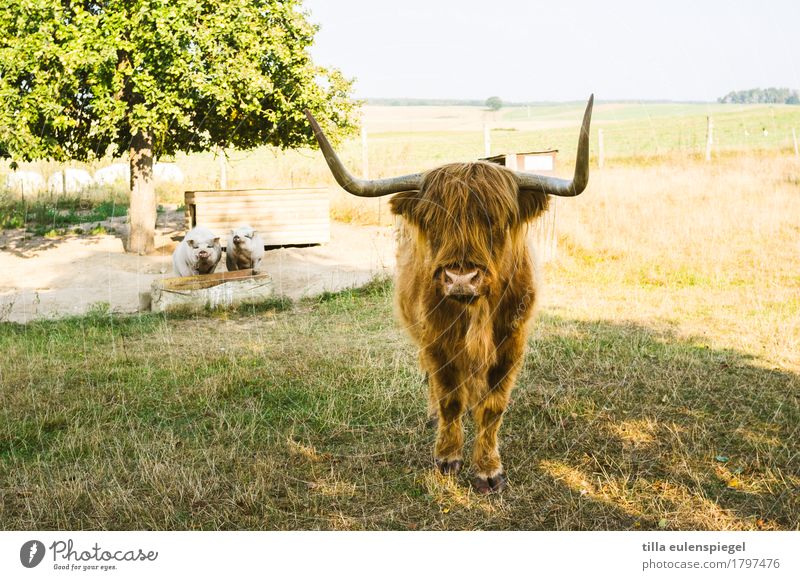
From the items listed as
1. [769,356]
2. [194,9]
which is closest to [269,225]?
[194,9]

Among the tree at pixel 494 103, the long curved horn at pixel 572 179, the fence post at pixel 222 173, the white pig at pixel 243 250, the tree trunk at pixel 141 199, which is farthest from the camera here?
the fence post at pixel 222 173

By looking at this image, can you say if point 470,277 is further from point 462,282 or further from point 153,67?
point 153,67

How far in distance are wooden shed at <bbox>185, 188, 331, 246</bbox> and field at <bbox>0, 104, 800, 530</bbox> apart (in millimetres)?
3512

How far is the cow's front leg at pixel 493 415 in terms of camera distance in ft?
10.3

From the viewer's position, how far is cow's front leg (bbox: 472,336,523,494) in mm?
3129

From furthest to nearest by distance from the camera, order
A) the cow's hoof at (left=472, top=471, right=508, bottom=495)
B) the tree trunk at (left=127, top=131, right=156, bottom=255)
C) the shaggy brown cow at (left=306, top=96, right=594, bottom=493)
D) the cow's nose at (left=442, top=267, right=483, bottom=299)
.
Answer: the tree trunk at (left=127, top=131, right=156, bottom=255)
the cow's hoof at (left=472, top=471, right=508, bottom=495)
the shaggy brown cow at (left=306, top=96, right=594, bottom=493)
the cow's nose at (left=442, top=267, right=483, bottom=299)

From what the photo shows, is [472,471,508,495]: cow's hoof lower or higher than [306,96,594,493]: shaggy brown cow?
lower

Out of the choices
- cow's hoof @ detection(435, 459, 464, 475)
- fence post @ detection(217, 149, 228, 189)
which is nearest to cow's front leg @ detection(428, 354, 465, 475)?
cow's hoof @ detection(435, 459, 464, 475)

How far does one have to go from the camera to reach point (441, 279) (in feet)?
8.45

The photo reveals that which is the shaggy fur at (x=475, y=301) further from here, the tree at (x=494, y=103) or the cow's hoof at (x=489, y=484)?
the tree at (x=494, y=103)

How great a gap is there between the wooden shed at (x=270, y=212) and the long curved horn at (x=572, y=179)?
7.60 metres

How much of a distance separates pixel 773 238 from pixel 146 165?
8070 mm

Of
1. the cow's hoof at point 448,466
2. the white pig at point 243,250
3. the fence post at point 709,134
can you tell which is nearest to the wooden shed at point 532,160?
the fence post at point 709,134

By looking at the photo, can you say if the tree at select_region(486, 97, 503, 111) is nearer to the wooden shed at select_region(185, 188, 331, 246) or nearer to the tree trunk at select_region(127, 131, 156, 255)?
the wooden shed at select_region(185, 188, 331, 246)
